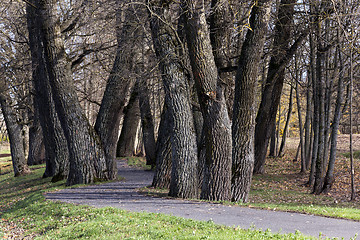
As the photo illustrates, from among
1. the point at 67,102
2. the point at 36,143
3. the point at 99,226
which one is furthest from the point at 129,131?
the point at 99,226

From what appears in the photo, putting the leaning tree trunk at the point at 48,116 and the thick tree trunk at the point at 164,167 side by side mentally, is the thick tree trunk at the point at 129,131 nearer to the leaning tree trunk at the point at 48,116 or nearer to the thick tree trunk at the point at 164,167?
the leaning tree trunk at the point at 48,116

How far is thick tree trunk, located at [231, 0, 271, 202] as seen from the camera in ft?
35.0

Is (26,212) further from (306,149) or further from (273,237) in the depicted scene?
(306,149)

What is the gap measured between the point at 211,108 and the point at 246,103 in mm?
1227

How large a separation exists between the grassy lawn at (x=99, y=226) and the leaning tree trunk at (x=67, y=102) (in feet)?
10.8

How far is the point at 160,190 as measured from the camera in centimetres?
1266

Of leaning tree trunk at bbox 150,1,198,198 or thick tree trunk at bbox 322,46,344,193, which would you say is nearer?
leaning tree trunk at bbox 150,1,198,198

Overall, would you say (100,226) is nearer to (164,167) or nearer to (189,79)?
(189,79)

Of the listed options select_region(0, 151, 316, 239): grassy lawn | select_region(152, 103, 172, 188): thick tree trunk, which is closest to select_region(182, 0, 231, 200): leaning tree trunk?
select_region(0, 151, 316, 239): grassy lawn

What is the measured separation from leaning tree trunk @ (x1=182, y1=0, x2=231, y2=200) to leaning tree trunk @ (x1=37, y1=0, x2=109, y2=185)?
647 cm

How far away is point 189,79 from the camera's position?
11602 mm

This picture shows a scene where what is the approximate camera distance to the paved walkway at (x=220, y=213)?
683 cm

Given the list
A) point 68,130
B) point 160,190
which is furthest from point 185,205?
point 68,130

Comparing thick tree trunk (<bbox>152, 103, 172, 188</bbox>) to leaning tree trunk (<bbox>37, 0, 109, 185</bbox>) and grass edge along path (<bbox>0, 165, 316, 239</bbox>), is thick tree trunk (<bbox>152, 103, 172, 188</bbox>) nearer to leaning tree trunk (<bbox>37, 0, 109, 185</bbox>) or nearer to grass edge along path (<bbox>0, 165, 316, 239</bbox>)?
leaning tree trunk (<bbox>37, 0, 109, 185</bbox>)
